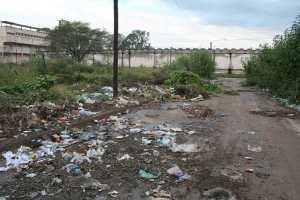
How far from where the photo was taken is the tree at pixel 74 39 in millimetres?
46406

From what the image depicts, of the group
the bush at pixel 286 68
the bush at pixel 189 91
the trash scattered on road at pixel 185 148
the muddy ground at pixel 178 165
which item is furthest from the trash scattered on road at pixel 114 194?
the bush at pixel 189 91

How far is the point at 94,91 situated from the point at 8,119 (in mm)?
6620

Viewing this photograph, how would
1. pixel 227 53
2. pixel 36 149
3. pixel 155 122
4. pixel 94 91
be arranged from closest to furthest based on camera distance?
pixel 36 149 → pixel 155 122 → pixel 94 91 → pixel 227 53

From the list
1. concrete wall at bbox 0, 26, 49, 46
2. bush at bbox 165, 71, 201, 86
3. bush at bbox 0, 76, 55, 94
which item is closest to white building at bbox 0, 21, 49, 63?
concrete wall at bbox 0, 26, 49, 46

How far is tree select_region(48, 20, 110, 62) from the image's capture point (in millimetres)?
46406

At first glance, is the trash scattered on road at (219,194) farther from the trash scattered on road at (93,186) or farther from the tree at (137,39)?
the tree at (137,39)

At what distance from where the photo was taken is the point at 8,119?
794 cm

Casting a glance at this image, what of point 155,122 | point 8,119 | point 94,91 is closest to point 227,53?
point 94,91

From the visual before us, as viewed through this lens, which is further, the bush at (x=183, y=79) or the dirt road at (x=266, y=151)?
the bush at (x=183, y=79)

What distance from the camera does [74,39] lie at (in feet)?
152

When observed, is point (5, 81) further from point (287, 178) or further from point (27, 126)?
point (287, 178)

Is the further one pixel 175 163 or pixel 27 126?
pixel 27 126

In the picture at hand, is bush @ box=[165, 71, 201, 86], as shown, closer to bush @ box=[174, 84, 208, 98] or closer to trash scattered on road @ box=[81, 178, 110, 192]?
bush @ box=[174, 84, 208, 98]

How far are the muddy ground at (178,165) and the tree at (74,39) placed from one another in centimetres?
3800
